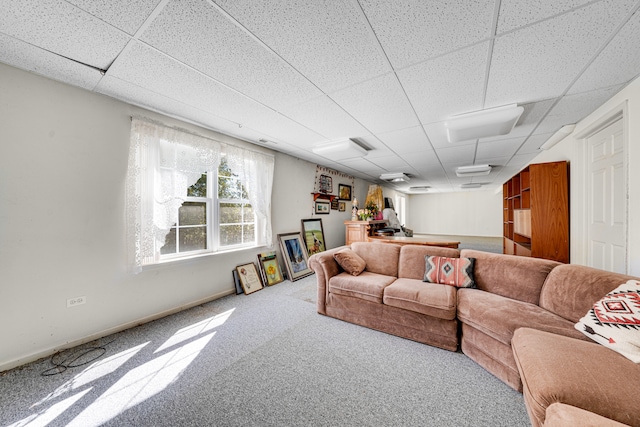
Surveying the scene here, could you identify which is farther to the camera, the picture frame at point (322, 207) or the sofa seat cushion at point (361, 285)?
the picture frame at point (322, 207)

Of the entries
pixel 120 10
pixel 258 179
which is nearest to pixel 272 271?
pixel 258 179

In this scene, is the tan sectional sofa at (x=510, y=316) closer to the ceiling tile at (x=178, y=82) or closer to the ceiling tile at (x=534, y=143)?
the ceiling tile at (x=178, y=82)

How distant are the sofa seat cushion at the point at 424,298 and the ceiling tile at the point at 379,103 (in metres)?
1.87

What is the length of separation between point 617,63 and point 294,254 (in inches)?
166

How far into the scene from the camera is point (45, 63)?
5.58 feet

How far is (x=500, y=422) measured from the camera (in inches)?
51.9

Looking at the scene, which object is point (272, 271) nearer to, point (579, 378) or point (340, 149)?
point (340, 149)

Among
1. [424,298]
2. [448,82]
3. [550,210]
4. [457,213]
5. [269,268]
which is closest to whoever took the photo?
[448,82]

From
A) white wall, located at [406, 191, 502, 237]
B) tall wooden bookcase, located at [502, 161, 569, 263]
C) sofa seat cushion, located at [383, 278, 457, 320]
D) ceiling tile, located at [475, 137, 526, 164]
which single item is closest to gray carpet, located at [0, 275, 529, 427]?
sofa seat cushion, located at [383, 278, 457, 320]

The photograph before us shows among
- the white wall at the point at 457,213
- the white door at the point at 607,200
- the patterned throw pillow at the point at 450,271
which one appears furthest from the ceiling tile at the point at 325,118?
the white wall at the point at 457,213

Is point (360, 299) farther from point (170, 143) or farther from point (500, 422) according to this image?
point (170, 143)

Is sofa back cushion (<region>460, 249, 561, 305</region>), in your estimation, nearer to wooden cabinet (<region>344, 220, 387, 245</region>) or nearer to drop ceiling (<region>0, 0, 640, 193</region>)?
drop ceiling (<region>0, 0, 640, 193</region>)

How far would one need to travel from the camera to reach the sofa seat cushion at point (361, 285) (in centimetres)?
238

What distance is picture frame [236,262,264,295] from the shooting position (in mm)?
3420
